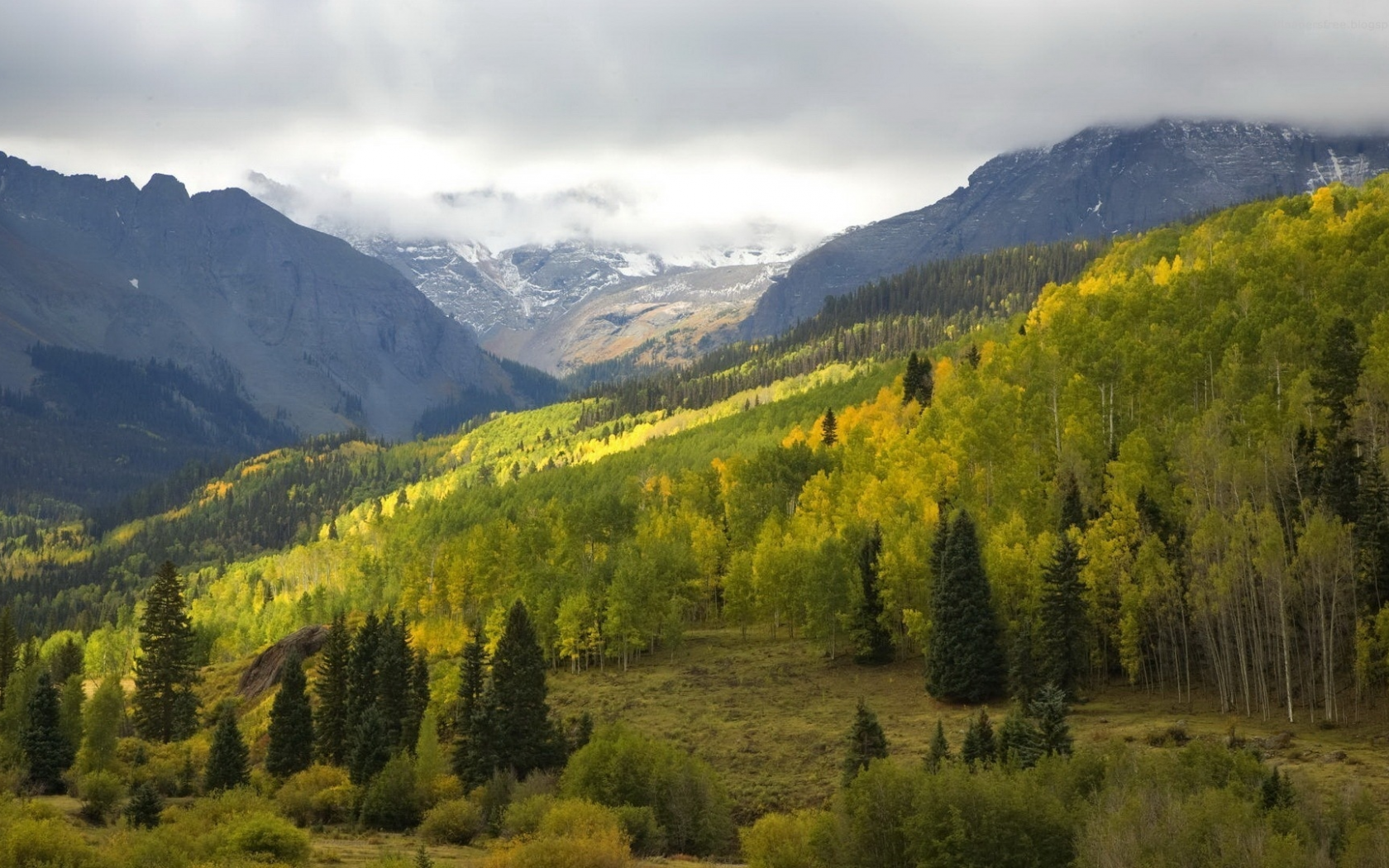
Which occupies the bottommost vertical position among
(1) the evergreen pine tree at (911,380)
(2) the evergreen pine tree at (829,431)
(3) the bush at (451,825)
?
(3) the bush at (451,825)

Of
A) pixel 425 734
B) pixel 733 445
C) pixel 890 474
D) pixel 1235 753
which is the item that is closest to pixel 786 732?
pixel 425 734

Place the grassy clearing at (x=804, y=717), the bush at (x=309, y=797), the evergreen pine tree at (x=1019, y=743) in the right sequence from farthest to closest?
1. the bush at (x=309, y=797)
2. the grassy clearing at (x=804, y=717)
3. the evergreen pine tree at (x=1019, y=743)

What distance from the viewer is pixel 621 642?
104 metres

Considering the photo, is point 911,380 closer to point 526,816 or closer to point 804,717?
point 804,717

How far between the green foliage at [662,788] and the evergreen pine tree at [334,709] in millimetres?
31525

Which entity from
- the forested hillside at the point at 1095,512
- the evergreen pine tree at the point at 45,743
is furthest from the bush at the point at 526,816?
the evergreen pine tree at the point at 45,743

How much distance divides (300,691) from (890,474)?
190ft

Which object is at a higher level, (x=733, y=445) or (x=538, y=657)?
(x=733, y=445)

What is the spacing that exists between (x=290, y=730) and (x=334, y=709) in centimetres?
340

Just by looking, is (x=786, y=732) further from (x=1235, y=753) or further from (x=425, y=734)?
(x=1235, y=753)

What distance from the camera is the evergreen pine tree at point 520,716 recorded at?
75.4m

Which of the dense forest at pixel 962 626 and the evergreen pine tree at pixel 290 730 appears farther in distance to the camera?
the evergreen pine tree at pixel 290 730

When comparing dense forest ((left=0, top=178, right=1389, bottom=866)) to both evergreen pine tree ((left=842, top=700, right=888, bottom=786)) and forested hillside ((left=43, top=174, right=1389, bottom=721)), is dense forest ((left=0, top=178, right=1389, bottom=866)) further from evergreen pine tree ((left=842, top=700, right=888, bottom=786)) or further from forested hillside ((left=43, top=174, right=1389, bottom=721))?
forested hillside ((left=43, top=174, right=1389, bottom=721))

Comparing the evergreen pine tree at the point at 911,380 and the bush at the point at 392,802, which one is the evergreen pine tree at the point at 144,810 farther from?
the evergreen pine tree at the point at 911,380
